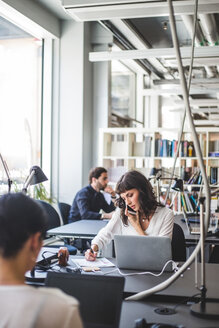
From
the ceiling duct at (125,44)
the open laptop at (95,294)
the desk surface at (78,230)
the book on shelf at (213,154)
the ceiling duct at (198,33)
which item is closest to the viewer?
the open laptop at (95,294)

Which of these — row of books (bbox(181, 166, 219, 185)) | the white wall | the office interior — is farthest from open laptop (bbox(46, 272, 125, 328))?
row of books (bbox(181, 166, 219, 185))

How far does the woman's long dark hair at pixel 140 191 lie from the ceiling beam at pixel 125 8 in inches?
48.5

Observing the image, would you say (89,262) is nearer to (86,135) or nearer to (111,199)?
(111,199)

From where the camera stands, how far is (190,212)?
583 cm

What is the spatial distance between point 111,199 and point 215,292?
12.6ft

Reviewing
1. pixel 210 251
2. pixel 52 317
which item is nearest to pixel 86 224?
pixel 210 251

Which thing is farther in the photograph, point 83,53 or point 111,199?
point 83,53

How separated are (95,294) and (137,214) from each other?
1458 millimetres

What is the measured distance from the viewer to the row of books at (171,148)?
7.30 m

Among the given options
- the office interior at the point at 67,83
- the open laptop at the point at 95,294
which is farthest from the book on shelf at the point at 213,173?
the open laptop at the point at 95,294

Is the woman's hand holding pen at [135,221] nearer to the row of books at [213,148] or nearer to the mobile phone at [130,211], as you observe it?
the mobile phone at [130,211]

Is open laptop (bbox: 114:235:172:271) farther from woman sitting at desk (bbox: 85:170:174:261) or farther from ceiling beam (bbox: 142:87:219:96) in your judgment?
ceiling beam (bbox: 142:87:219:96)

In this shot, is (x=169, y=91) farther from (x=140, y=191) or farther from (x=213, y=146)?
(x=140, y=191)

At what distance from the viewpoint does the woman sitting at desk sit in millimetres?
3225
